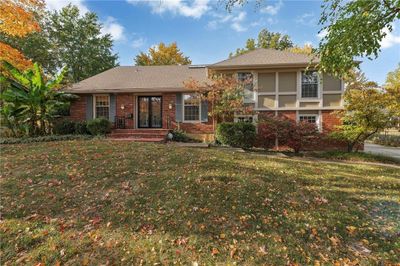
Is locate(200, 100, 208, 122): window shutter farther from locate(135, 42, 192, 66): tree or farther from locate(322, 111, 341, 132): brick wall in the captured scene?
locate(135, 42, 192, 66): tree

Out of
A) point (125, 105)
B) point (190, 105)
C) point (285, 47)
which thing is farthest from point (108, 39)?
point (285, 47)

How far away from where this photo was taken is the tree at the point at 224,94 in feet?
38.7

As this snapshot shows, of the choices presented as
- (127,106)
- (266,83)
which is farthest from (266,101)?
(127,106)

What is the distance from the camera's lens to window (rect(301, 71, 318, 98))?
1274 centimetres

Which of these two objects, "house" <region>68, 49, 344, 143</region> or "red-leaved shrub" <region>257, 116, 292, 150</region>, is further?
"house" <region>68, 49, 344, 143</region>

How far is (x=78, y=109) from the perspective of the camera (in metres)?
14.4

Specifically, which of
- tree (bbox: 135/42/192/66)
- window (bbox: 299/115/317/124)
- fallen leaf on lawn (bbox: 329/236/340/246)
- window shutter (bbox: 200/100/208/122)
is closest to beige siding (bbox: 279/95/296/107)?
window (bbox: 299/115/317/124)

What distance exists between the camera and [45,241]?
3.15 metres

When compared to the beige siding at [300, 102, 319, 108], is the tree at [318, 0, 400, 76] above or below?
above

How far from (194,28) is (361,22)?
8.43 m

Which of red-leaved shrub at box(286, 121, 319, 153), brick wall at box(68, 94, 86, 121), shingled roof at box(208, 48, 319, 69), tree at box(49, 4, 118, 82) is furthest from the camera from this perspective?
tree at box(49, 4, 118, 82)

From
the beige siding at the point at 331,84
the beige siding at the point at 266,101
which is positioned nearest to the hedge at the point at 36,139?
the beige siding at the point at 266,101

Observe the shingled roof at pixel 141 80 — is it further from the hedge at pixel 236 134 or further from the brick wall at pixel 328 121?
the brick wall at pixel 328 121

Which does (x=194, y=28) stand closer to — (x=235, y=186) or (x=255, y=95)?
(x=255, y=95)
